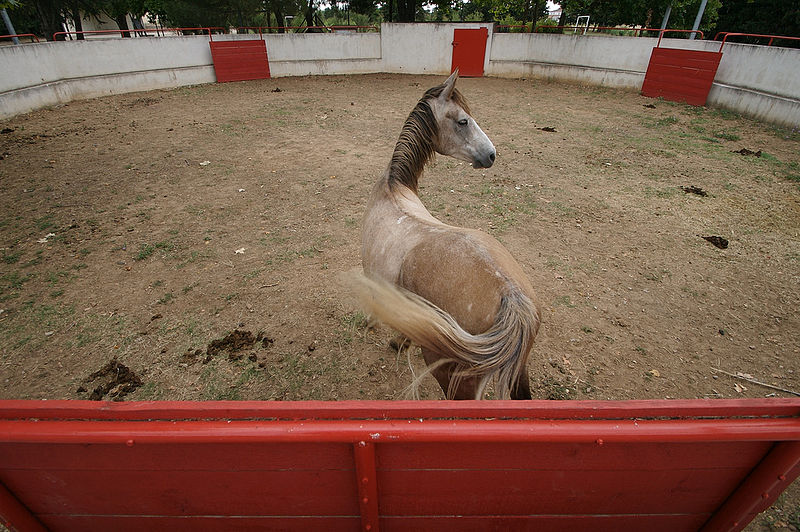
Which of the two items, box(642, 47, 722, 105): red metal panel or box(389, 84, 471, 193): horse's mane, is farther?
box(642, 47, 722, 105): red metal panel

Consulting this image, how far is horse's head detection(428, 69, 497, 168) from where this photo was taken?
3.23 m

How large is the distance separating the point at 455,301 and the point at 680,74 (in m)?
12.7

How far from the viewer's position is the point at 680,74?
1059 centimetres

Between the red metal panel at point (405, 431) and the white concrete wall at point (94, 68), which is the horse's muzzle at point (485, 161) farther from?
the white concrete wall at point (94, 68)

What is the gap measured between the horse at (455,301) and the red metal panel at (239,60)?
45.4 ft

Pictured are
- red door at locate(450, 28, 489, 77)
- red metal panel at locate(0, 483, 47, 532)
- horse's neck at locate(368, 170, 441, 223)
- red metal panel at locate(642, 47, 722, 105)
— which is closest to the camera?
red metal panel at locate(0, 483, 47, 532)

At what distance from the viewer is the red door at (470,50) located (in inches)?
555

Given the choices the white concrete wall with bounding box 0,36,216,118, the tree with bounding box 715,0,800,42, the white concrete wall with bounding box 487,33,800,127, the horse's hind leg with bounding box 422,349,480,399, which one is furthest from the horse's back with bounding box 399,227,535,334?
the tree with bounding box 715,0,800,42

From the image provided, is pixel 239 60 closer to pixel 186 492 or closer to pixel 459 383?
pixel 459 383

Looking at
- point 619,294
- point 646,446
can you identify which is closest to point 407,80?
point 619,294

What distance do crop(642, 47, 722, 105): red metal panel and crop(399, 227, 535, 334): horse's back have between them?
39.3 ft

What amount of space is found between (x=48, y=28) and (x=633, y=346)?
69.7 feet

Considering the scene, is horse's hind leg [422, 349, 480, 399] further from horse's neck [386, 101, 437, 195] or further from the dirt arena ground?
horse's neck [386, 101, 437, 195]

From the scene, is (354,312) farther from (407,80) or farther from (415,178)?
(407,80)
